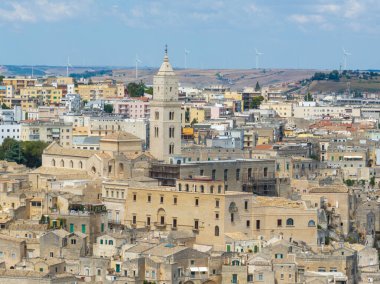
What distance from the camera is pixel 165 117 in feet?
183

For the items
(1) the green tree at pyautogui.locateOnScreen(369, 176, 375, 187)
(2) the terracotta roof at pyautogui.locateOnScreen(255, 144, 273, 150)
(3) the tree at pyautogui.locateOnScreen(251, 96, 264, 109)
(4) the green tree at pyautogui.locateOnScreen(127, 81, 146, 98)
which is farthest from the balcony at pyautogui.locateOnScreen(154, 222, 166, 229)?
(3) the tree at pyautogui.locateOnScreen(251, 96, 264, 109)

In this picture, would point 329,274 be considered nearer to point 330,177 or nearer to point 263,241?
point 263,241

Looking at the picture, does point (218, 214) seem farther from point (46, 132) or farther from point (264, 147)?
point (46, 132)

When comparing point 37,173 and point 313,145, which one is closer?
point 37,173

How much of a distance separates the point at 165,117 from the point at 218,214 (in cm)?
1192

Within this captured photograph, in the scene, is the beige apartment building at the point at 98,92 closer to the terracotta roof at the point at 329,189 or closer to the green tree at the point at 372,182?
the green tree at the point at 372,182

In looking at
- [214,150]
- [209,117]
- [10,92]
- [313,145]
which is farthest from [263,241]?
[10,92]

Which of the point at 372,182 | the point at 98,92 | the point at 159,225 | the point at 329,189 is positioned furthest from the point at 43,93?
the point at 159,225

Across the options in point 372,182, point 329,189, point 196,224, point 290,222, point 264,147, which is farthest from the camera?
point 264,147

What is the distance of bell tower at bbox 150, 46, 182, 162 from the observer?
55.4 metres

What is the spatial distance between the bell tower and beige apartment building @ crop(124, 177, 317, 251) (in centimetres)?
909

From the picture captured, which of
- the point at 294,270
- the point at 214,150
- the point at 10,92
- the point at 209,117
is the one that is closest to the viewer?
the point at 294,270

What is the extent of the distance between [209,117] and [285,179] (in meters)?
37.5

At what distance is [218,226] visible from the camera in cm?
4425
